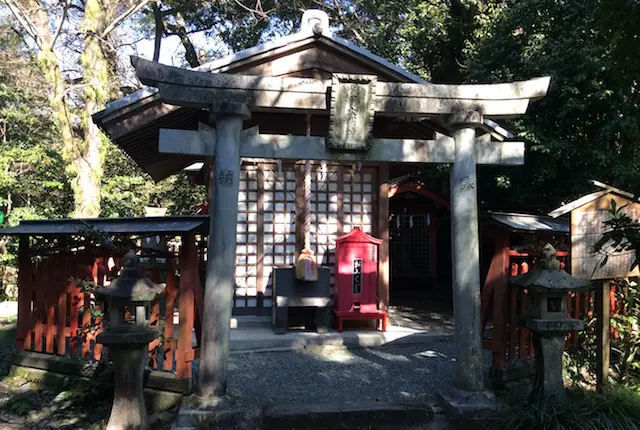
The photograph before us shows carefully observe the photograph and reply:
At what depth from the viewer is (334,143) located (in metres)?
4.96

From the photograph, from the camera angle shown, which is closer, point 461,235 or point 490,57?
point 461,235

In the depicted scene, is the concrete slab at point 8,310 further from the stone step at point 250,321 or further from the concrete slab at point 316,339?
the concrete slab at point 316,339

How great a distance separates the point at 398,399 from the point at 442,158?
9.27 feet

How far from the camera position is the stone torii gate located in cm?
467

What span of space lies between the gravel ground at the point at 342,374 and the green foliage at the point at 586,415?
1121mm

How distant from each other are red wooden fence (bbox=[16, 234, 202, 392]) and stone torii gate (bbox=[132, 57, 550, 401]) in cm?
43

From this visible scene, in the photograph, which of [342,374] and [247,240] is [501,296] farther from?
[247,240]

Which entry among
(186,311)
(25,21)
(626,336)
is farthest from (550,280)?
(25,21)

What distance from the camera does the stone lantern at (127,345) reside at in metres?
4.14

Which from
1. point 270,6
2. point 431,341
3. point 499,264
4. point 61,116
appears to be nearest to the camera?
point 499,264

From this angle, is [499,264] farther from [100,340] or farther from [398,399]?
[100,340]

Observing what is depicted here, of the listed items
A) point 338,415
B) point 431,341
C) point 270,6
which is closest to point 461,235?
point 338,415

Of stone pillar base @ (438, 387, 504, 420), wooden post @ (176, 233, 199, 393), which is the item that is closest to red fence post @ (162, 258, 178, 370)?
wooden post @ (176, 233, 199, 393)

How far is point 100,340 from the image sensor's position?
4.10m
